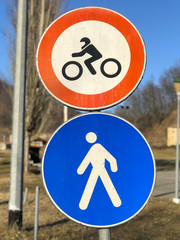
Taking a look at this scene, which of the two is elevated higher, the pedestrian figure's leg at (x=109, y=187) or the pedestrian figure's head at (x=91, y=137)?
the pedestrian figure's head at (x=91, y=137)

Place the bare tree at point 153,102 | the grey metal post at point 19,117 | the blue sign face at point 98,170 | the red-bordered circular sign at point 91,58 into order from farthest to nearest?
1. the bare tree at point 153,102
2. the grey metal post at point 19,117
3. the red-bordered circular sign at point 91,58
4. the blue sign face at point 98,170

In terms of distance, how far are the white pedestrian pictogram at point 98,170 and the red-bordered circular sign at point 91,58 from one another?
0.77ft

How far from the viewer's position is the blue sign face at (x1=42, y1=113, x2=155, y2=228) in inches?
53.2

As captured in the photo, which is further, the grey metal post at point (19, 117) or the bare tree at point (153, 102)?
the bare tree at point (153, 102)

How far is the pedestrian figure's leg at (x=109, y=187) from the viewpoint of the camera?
1371 millimetres

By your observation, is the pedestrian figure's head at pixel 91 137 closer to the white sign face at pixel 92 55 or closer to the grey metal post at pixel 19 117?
the white sign face at pixel 92 55

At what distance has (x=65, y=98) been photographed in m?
1.53

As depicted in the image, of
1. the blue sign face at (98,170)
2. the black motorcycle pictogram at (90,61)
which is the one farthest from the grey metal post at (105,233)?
the black motorcycle pictogram at (90,61)

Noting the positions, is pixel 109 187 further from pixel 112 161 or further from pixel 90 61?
pixel 90 61

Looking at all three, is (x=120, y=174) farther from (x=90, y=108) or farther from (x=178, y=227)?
(x=178, y=227)

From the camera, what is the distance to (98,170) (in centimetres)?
138

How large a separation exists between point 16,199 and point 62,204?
3.20 m

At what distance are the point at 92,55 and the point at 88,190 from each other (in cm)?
67

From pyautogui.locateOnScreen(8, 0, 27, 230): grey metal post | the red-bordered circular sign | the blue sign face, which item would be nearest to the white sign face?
the red-bordered circular sign
